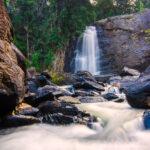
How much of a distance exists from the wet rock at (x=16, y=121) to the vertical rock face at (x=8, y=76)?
32 centimetres

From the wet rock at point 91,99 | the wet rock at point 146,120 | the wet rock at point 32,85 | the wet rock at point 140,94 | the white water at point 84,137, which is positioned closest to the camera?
the white water at point 84,137

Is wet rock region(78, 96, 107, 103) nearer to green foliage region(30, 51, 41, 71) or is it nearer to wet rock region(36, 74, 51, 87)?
wet rock region(36, 74, 51, 87)

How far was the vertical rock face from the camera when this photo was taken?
9328 millimetres

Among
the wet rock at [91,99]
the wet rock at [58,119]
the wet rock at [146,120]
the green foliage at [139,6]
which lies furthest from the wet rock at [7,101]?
the green foliage at [139,6]

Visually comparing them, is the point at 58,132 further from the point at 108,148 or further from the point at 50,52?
the point at 50,52

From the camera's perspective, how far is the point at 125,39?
96.6 feet

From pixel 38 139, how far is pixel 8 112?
1783mm

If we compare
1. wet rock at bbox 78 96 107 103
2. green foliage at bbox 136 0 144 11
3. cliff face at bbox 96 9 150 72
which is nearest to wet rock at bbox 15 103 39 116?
wet rock at bbox 78 96 107 103

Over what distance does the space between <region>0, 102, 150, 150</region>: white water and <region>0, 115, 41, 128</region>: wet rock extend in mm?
269

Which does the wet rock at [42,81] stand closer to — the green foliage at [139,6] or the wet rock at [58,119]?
the wet rock at [58,119]

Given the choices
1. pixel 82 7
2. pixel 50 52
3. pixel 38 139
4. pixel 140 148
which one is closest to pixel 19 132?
pixel 38 139

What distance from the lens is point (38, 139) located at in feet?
28.1

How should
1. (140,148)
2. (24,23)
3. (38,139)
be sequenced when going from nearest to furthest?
(140,148) → (38,139) → (24,23)

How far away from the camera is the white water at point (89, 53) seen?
96.5ft
